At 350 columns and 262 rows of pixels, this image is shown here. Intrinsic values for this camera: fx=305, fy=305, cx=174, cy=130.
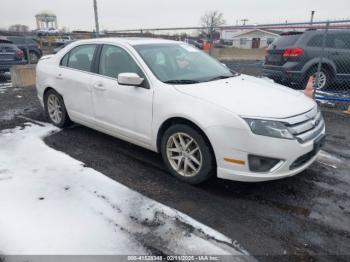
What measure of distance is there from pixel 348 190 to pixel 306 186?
47 centimetres

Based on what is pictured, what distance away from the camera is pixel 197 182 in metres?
3.48

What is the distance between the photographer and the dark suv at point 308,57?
7.92 m

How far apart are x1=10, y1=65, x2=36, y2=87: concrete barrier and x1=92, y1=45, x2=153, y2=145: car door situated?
6284mm

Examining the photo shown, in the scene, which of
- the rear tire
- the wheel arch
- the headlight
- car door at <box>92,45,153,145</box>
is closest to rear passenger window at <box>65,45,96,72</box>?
car door at <box>92,45,153,145</box>

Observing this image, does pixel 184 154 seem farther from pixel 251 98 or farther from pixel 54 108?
pixel 54 108

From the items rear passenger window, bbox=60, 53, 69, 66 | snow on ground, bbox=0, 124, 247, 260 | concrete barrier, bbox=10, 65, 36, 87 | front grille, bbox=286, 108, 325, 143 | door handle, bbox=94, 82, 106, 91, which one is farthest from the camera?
concrete barrier, bbox=10, 65, 36, 87

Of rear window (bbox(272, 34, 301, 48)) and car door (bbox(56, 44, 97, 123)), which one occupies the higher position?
rear window (bbox(272, 34, 301, 48))

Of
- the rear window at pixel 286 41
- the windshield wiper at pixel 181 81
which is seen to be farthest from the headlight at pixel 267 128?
the rear window at pixel 286 41

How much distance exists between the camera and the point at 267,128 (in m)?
2.98

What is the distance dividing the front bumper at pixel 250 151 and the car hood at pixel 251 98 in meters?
0.25

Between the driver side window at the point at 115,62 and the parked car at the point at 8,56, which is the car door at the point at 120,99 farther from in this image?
the parked car at the point at 8,56

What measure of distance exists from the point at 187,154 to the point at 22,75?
26.4 ft

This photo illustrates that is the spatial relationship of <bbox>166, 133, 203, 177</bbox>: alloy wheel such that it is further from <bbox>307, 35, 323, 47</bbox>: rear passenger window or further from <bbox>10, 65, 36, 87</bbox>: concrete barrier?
<bbox>10, 65, 36, 87</bbox>: concrete barrier

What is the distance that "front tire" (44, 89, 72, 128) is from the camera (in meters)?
5.24
